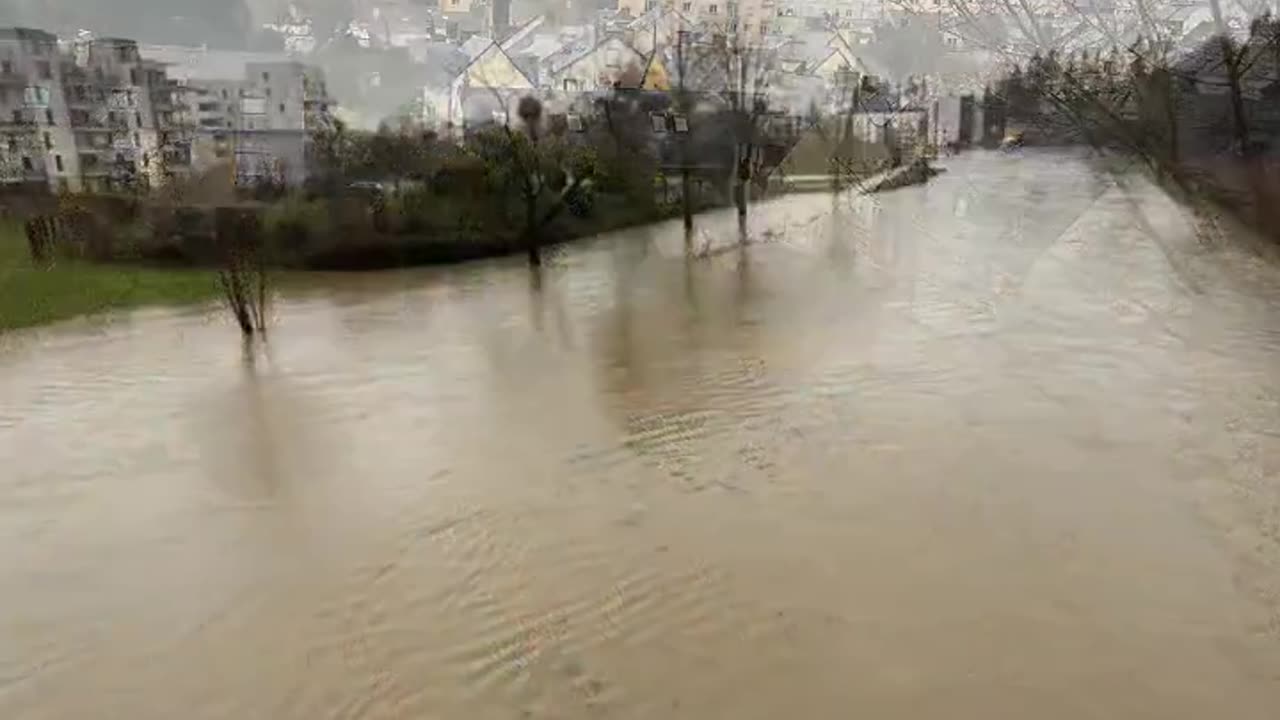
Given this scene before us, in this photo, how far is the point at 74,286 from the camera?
725cm

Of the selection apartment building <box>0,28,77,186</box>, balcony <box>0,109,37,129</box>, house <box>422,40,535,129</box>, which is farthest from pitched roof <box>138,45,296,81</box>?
house <box>422,40,535,129</box>

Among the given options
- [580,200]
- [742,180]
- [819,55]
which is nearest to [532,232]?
[580,200]

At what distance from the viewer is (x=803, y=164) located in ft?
45.3

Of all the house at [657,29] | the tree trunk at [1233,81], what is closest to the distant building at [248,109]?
the house at [657,29]

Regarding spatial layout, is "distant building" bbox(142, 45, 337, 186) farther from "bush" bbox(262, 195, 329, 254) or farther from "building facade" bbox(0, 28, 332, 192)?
"bush" bbox(262, 195, 329, 254)

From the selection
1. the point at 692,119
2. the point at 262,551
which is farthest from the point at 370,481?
the point at 692,119

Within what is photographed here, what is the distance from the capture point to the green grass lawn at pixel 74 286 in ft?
21.9

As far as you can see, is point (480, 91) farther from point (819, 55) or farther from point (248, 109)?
point (819, 55)

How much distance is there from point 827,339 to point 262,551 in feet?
11.6

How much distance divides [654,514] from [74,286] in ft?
18.9

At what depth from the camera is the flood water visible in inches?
94.4

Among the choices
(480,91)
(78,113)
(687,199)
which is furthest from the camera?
(687,199)

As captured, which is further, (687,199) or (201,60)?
(687,199)

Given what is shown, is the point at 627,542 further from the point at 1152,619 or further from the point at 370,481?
the point at 1152,619
